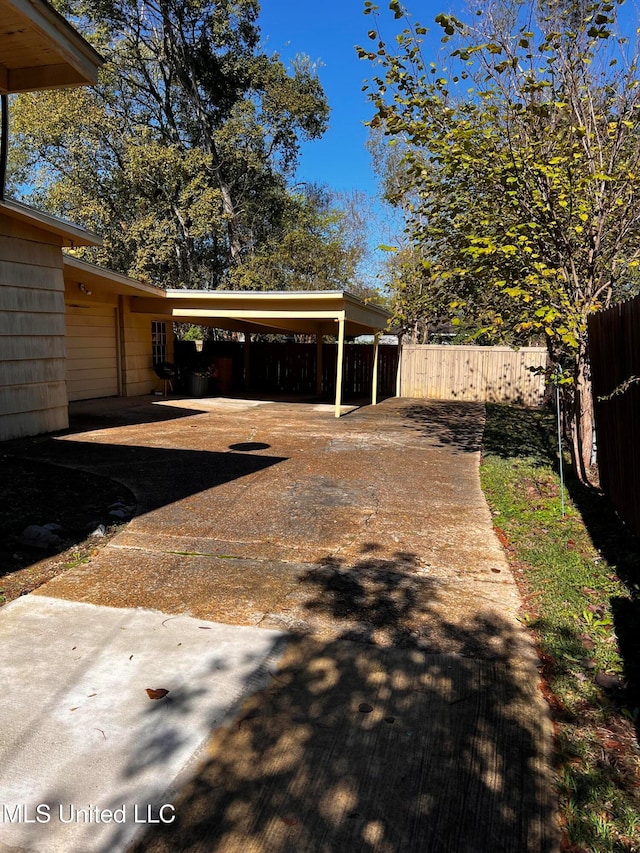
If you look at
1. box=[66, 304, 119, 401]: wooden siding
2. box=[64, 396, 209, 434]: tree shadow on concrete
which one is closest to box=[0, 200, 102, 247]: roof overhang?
box=[64, 396, 209, 434]: tree shadow on concrete

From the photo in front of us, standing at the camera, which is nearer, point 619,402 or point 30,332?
point 619,402

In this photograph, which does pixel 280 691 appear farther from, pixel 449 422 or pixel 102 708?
pixel 449 422

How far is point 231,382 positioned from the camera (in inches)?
757

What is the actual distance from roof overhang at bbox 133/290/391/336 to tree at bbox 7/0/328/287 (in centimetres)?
758

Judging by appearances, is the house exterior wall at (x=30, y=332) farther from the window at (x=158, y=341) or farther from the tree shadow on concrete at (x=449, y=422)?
the window at (x=158, y=341)

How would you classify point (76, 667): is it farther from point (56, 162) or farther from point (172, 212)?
point (56, 162)

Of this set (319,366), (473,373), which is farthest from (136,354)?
(473,373)

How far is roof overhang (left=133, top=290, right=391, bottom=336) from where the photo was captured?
11.8 m

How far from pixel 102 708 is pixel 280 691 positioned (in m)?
0.76

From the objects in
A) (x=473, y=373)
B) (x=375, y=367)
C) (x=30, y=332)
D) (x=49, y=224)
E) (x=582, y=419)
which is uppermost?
(x=49, y=224)

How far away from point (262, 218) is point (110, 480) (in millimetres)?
19040

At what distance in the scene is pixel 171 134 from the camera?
2336cm

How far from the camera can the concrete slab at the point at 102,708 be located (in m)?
2.02

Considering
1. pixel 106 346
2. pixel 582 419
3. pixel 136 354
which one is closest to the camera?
pixel 582 419
